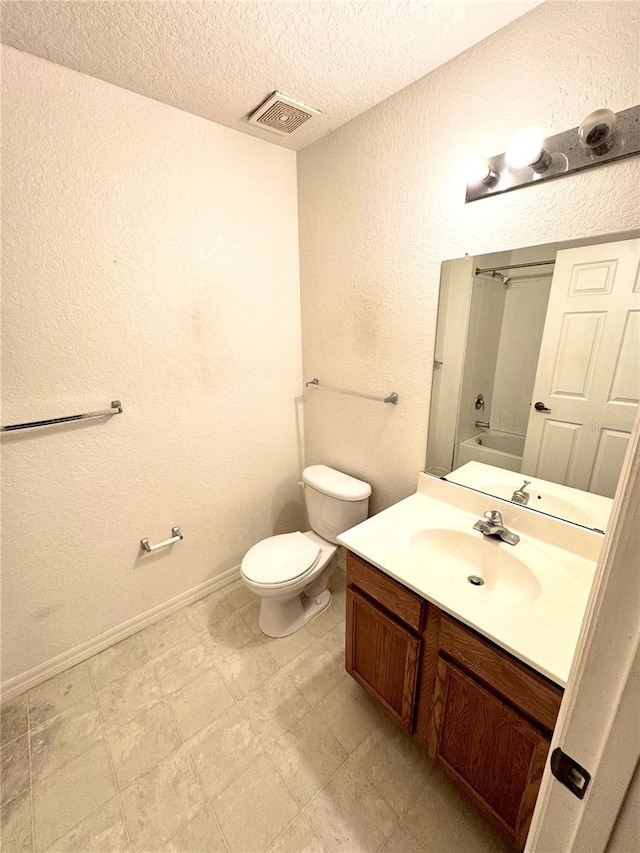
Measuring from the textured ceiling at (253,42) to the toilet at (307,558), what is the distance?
1.65 metres

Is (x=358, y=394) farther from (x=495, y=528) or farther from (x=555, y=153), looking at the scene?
(x=555, y=153)

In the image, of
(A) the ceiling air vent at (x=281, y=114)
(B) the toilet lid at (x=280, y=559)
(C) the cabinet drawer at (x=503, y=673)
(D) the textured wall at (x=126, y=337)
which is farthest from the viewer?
(B) the toilet lid at (x=280, y=559)

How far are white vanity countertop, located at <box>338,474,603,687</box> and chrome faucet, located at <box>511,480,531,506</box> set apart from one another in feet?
0.09

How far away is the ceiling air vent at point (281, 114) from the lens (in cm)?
135

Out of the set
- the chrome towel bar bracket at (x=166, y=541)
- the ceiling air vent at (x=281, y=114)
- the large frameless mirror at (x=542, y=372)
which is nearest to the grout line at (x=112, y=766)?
the chrome towel bar bracket at (x=166, y=541)

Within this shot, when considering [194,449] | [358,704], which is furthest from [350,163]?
[358,704]

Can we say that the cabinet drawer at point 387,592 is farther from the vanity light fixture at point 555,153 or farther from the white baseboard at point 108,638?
the vanity light fixture at point 555,153

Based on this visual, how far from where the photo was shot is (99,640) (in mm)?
1653

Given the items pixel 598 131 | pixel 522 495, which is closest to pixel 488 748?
pixel 522 495

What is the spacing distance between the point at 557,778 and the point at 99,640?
1888 mm

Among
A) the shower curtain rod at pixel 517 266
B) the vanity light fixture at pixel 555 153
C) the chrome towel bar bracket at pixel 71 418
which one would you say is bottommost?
the chrome towel bar bracket at pixel 71 418

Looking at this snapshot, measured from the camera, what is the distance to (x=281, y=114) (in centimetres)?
143

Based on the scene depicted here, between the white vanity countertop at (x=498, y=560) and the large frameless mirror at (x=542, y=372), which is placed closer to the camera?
the white vanity countertop at (x=498, y=560)

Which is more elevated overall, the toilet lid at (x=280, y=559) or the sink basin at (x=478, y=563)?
the sink basin at (x=478, y=563)
